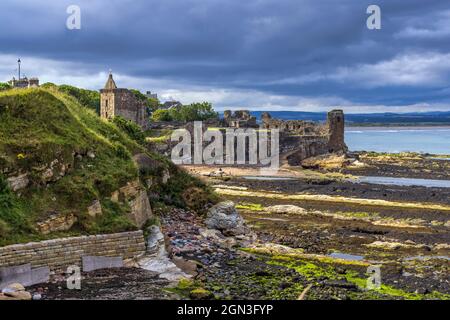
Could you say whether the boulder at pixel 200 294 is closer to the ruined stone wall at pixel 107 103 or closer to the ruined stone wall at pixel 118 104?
the ruined stone wall at pixel 118 104

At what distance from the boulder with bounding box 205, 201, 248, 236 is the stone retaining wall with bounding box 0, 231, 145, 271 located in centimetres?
879

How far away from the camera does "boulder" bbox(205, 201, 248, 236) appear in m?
27.3

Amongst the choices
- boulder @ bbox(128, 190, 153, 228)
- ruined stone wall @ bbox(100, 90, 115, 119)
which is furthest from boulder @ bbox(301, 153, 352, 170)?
boulder @ bbox(128, 190, 153, 228)

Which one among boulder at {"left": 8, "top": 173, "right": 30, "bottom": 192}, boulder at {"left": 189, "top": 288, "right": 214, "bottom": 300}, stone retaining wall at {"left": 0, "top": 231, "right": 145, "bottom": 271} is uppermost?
boulder at {"left": 8, "top": 173, "right": 30, "bottom": 192}

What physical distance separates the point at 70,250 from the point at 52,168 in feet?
10.4

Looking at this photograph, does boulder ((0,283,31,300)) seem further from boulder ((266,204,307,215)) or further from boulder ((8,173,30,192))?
boulder ((266,204,307,215))

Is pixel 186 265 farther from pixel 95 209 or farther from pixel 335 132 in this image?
pixel 335 132

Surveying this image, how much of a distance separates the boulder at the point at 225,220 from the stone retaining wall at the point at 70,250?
8.79m

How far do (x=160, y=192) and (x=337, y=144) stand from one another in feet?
210

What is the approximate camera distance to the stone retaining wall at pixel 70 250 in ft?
52.3

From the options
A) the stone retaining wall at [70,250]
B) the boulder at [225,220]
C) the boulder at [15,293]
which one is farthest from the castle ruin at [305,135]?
the boulder at [15,293]

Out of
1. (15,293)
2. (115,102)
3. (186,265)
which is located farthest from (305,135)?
(15,293)

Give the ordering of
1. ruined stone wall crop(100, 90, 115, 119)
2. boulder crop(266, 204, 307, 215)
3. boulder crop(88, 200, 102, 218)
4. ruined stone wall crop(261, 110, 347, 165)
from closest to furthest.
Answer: boulder crop(88, 200, 102, 218) → boulder crop(266, 204, 307, 215) → ruined stone wall crop(100, 90, 115, 119) → ruined stone wall crop(261, 110, 347, 165)

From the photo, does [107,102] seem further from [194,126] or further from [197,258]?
[197,258]
